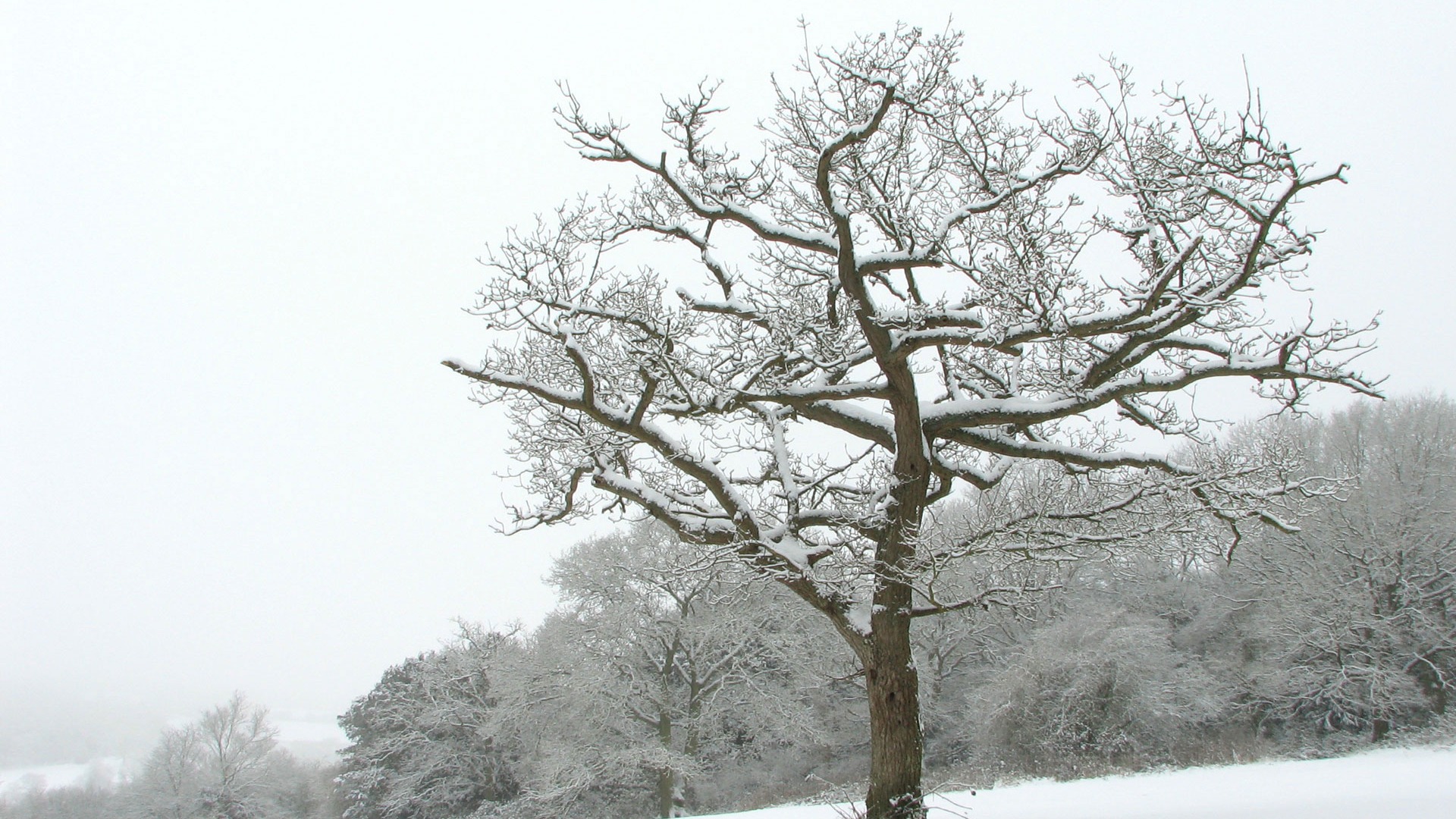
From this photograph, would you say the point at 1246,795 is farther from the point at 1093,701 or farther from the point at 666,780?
the point at 666,780

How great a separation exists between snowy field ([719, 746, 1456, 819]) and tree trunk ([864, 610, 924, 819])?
54cm

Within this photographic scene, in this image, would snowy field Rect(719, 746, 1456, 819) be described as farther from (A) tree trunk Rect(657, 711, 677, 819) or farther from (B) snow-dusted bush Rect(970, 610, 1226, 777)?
(A) tree trunk Rect(657, 711, 677, 819)

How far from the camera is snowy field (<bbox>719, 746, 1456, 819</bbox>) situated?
703cm

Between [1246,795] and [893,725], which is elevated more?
[893,725]

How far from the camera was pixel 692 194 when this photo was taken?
784cm

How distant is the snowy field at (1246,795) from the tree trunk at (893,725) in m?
0.54

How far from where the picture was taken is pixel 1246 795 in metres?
8.82

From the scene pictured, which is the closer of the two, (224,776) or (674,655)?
(674,655)

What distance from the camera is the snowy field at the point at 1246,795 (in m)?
7.03

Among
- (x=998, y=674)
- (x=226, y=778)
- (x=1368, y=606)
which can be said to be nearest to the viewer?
(x=1368, y=606)

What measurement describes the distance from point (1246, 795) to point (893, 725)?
4920mm

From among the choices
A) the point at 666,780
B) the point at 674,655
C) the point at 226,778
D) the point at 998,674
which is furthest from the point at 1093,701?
the point at 226,778

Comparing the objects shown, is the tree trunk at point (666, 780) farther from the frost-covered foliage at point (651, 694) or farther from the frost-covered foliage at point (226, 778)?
the frost-covered foliage at point (226, 778)

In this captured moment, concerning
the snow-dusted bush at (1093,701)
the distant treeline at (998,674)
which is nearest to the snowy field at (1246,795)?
the distant treeline at (998,674)
